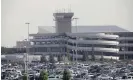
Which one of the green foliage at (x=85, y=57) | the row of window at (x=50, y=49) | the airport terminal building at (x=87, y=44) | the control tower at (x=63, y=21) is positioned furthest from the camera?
the control tower at (x=63, y=21)

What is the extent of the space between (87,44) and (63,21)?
722cm

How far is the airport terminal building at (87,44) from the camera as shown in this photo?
30.1m

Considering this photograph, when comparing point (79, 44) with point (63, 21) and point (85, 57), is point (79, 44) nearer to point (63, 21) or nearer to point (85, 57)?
point (85, 57)

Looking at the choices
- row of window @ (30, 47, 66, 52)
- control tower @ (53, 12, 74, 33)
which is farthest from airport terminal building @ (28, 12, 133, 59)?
control tower @ (53, 12, 74, 33)

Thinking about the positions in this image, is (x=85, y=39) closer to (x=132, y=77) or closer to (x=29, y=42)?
(x=29, y=42)

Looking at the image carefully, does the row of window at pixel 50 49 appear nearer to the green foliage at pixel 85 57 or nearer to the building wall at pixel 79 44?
the building wall at pixel 79 44

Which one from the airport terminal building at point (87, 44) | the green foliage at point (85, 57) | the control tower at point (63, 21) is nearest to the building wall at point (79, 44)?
the airport terminal building at point (87, 44)

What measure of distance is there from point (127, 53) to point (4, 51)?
986 centimetres

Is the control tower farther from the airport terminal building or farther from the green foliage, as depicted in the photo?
the green foliage

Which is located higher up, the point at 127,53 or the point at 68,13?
the point at 68,13

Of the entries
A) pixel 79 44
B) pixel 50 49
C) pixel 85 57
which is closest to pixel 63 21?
pixel 50 49

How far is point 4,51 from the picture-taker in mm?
34875

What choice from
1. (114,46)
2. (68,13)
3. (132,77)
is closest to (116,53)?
(114,46)

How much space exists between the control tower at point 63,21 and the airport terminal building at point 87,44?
0.94 m
